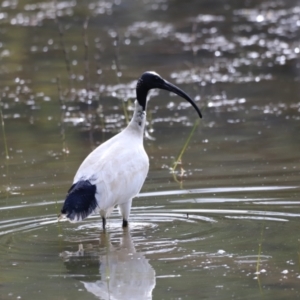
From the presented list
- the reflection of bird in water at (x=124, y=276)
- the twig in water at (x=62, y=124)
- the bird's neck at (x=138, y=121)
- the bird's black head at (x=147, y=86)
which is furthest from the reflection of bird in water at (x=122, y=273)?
the twig in water at (x=62, y=124)

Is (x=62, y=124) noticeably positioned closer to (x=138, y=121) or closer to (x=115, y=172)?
(x=138, y=121)

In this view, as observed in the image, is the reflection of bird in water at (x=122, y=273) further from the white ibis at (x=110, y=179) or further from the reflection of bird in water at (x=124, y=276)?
the white ibis at (x=110, y=179)

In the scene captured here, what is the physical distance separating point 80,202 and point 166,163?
2784mm

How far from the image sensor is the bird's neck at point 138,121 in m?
8.02

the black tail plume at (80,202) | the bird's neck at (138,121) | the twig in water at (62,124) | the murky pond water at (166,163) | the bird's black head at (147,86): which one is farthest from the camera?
the twig in water at (62,124)

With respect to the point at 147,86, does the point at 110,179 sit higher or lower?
lower

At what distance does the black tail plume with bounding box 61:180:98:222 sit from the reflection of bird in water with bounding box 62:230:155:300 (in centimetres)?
26

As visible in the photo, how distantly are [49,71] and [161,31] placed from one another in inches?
183

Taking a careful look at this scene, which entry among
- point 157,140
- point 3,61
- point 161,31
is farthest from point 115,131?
point 161,31

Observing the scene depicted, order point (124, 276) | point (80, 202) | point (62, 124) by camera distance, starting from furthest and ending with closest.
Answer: point (62, 124) < point (80, 202) < point (124, 276)

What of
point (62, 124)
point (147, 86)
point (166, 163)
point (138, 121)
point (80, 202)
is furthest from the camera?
point (62, 124)

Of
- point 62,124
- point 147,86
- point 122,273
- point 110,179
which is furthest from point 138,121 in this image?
point 62,124

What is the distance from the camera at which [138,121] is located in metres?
8.06

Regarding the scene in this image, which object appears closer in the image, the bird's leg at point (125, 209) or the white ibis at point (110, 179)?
the white ibis at point (110, 179)
